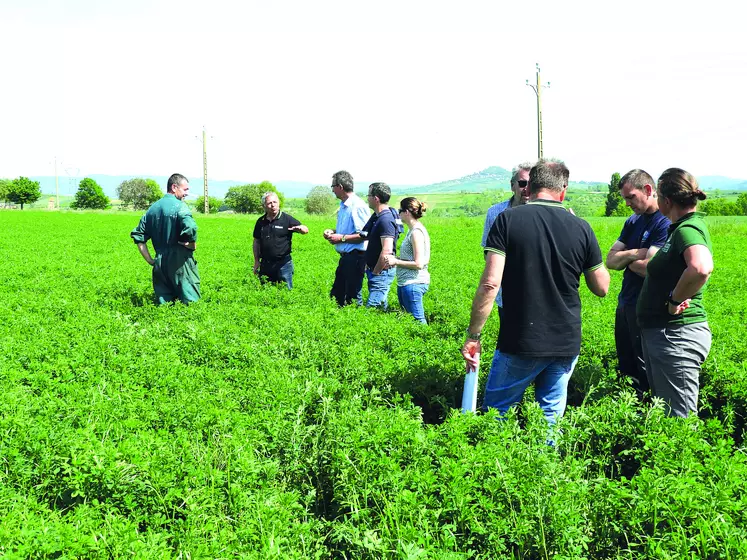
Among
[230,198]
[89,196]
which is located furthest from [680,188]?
[89,196]

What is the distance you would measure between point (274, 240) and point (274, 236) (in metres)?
0.06

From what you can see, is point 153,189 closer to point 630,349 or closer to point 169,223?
point 169,223

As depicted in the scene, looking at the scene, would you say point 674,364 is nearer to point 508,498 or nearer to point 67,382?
point 508,498

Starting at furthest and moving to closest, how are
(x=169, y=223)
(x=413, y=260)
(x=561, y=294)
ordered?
(x=169, y=223) < (x=413, y=260) < (x=561, y=294)

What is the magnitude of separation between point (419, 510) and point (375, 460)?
22.0 inches

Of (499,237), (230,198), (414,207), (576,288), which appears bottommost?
(576,288)

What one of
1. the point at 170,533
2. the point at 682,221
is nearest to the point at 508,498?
the point at 170,533

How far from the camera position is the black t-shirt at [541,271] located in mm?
4312

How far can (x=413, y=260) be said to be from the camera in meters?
7.74

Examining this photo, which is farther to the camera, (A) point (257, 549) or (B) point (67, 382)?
(B) point (67, 382)

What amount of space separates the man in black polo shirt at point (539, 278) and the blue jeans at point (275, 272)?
568 centimetres

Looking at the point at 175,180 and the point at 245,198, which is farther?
the point at 245,198

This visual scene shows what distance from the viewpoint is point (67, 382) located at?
5.68 metres

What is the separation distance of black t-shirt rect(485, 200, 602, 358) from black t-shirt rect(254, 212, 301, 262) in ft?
18.3
